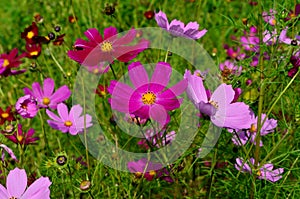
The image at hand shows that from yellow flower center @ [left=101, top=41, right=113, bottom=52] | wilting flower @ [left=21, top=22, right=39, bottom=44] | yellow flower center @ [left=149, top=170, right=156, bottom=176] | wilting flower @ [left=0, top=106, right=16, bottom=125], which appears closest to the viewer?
yellow flower center @ [left=101, top=41, right=113, bottom=52]

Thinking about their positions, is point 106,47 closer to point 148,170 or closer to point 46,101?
point 148,170

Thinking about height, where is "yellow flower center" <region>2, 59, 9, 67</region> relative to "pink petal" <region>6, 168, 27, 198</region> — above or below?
below

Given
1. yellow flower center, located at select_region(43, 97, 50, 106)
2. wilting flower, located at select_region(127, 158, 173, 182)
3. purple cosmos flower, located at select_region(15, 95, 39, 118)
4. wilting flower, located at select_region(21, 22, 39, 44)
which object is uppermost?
wilting flower, located at select_region(21, 22, 39, 44)

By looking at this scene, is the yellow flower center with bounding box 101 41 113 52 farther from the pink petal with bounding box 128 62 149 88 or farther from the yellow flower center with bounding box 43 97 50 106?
the yellow flower center with bounding box 43 97 50 106

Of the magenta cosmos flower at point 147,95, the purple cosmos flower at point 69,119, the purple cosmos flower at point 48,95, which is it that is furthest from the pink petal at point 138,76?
the purple cosmos flower at point 48,95

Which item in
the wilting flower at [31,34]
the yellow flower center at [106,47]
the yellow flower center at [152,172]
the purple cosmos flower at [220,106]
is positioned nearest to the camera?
the purple cosmos flower at [220,106]

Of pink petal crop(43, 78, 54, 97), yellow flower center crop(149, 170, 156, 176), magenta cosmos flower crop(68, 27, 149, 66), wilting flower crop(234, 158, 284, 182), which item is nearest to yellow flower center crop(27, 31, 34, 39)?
pink petal crop(43, 78, 54, 97)

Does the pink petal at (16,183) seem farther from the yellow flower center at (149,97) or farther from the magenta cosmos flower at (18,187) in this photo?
the yellow flower center at (149,97)

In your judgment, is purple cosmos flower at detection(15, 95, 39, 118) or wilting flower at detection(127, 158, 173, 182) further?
purple cosmos flower at detection(15, 95, 39, 118)
